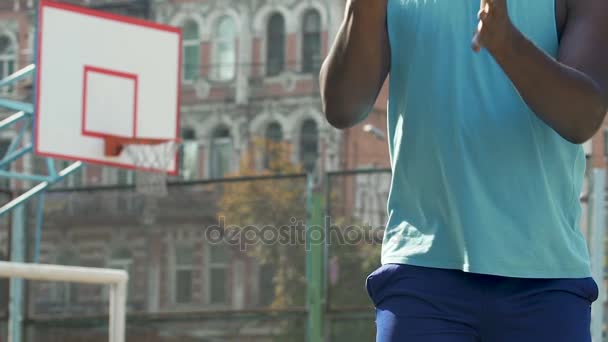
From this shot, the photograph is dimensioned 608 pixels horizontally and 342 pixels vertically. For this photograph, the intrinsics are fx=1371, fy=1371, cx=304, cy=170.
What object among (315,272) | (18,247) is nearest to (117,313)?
(315,272)

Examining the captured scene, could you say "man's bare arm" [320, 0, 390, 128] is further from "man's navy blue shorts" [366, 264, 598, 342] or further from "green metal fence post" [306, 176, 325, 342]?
"green metal fence post" [306, 176, 325, 342]

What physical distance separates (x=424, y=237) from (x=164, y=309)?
1080cm

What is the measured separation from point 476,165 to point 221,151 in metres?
34.3

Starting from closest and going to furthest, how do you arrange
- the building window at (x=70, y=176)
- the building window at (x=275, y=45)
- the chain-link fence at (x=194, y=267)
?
the chain-link fence at (x=194, y=267), the building window at (x=70, y=176), the building window at (x=275, y=45)

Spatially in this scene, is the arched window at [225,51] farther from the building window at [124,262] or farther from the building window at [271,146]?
the building window at [124,262]

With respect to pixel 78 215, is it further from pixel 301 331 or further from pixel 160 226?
pixel 301 331

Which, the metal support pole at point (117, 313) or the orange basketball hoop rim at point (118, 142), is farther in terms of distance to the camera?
the orange basketball hoop rim at point (118, 142)

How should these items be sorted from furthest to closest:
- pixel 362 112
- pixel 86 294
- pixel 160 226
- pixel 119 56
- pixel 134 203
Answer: pixel 134 203 < pixel 160 226 < pixel 86 294 < pixel 119 56 < pixel 362 112

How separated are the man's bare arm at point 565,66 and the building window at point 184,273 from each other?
34.8ft

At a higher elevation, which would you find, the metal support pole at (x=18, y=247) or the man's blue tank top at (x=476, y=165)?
the man's blue tank top at (x=476, y=165)

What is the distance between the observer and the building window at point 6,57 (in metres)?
36.5

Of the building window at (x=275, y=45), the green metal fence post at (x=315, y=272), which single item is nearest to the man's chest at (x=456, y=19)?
the green metal fence post at (x=315, y=272)

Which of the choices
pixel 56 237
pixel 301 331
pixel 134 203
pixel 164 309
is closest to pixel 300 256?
pixel 301 331

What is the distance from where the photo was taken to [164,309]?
1273 cm
